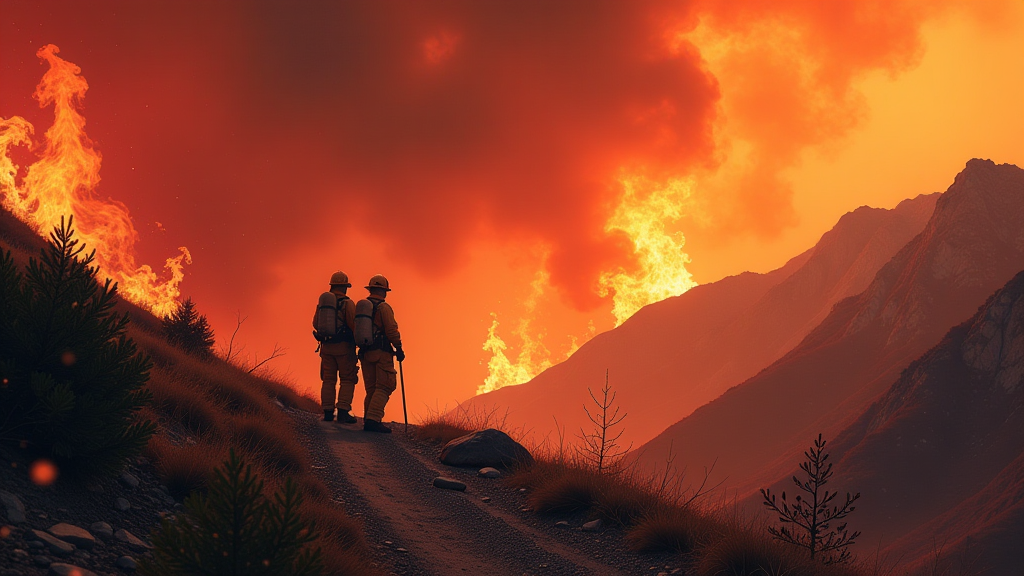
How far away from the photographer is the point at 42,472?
17.0ft

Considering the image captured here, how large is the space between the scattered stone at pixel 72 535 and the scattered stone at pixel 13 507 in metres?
0.22

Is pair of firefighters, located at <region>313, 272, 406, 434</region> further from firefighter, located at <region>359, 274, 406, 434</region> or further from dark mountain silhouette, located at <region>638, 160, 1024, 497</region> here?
dark mountain silhouette, located at <region>638, 160, 1024, 497</region>

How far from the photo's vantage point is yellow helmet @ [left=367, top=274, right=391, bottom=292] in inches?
652

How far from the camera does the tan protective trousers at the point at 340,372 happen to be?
54.2ft

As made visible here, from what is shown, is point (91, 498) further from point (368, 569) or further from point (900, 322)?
point (900, 322)

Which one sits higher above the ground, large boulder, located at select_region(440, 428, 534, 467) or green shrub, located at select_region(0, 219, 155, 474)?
large boulder, located at select_region(440, 428, 534, 467)

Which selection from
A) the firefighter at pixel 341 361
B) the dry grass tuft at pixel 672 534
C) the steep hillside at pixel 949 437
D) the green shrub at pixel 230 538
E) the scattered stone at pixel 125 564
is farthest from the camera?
the steep hillside at pixel 949 437

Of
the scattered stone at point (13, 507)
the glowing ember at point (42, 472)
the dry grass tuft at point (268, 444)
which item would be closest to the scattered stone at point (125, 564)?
the scattered stone at point (13, 507)

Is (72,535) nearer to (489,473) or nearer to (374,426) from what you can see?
(489,473)

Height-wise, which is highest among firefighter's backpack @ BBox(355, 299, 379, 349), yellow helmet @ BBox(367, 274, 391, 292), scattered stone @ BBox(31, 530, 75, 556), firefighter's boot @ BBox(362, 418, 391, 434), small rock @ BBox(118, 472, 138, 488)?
yellow helmet @ BBox(367, 274, 391, 292)

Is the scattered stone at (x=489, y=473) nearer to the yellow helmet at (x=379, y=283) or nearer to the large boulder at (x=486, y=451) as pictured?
the large boulder at (x=486, y=451)

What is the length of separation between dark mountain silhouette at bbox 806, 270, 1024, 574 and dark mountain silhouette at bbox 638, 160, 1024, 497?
51.0ft

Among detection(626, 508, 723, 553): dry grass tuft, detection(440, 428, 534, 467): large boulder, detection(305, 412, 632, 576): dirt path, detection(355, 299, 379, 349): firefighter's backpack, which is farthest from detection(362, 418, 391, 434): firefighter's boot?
detection(626, 508, 723, 553): dry grass tuft

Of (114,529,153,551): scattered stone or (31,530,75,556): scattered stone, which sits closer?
(31,530,75,556): scattered stone
